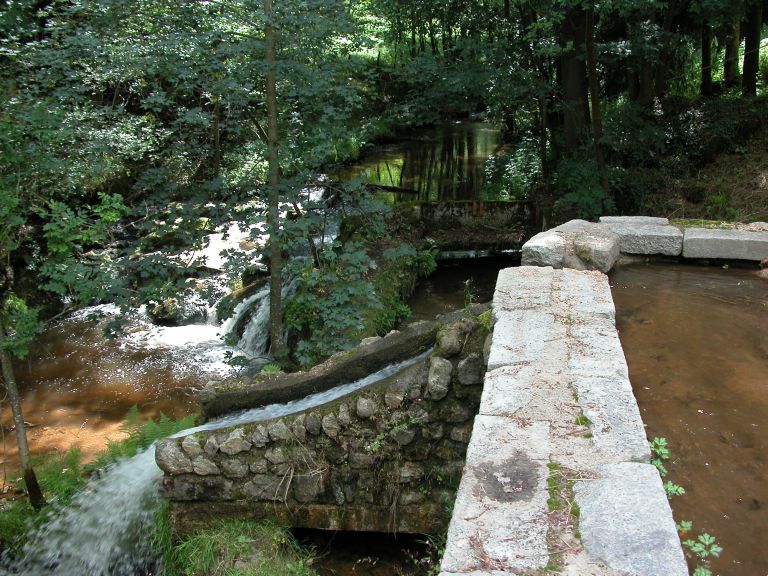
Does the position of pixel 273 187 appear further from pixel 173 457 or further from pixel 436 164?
pixel 436 164

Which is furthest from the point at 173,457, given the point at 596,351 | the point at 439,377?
the point at 596,351

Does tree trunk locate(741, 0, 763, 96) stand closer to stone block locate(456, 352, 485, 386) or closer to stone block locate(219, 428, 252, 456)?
stone block locate(456, 352, 485, 386)

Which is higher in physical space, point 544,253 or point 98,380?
point 544,253

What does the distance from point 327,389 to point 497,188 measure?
10.3 metres

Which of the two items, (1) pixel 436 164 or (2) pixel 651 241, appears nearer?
(2) pixel 651 241

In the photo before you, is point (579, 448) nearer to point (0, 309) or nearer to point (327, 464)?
point (327, 464)

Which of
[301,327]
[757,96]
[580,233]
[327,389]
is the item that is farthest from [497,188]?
[327,389]

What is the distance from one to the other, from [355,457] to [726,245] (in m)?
3.49

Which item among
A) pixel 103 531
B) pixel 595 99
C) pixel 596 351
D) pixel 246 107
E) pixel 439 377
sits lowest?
pixel 103 531

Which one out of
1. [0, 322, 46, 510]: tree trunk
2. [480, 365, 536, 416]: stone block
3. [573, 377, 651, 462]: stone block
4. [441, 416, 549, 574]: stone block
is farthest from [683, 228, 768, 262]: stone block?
[0, 322, 46, 510]: tree trunk

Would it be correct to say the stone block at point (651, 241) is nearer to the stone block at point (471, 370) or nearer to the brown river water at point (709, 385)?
the brown river water at point (709, 385)

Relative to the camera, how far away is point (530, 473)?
2.46m

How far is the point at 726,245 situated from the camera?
5.11 metres

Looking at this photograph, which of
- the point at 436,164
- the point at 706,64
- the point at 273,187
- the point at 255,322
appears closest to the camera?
the point at 273,187
